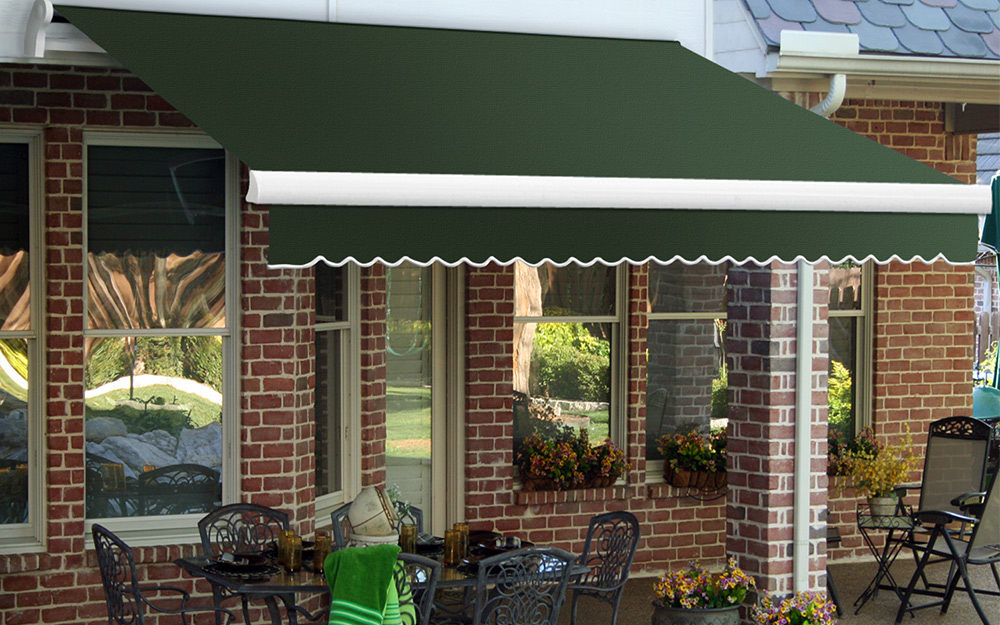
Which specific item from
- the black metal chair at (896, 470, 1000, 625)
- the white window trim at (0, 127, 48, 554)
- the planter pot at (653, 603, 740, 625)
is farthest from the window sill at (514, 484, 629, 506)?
the white window trim at (0, 127, 48, 554)

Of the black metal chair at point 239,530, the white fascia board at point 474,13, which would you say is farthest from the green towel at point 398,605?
the white fascia board at point 474,13

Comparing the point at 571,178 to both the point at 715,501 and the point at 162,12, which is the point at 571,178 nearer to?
the point at 162,12

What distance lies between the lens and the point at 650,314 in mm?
9484

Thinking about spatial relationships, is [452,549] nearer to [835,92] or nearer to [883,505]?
[835,92]

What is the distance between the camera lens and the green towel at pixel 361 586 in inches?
213

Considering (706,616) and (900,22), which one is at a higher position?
(900,22)

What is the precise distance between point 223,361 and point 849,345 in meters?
5.58

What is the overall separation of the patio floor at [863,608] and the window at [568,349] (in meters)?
1.32

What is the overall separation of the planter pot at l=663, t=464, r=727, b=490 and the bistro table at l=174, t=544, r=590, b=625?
10.4 feet

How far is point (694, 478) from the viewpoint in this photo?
30.7 ft

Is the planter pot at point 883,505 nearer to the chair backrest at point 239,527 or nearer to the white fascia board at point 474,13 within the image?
the white fascia board at point 474,13

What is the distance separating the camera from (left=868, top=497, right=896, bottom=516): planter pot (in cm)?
900

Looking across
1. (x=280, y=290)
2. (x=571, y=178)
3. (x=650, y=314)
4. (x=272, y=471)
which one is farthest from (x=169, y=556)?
(x=650, y=314)

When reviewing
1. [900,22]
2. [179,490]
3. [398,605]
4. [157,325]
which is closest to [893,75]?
[900,22]
